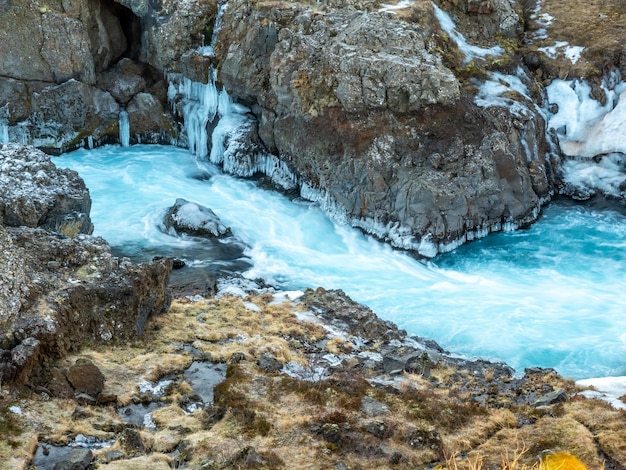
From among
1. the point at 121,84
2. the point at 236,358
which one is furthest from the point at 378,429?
the point at 121,84

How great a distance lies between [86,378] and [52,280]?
3.53 meters

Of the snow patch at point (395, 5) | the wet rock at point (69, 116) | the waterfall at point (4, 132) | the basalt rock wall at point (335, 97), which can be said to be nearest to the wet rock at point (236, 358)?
the basalt rock wall at point (335, 97)

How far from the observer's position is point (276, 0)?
3669 centimetres

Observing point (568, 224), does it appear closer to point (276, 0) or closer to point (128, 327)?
point (276, 0)

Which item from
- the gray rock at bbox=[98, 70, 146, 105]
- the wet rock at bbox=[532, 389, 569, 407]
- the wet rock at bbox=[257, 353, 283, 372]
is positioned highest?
the gray rock at bbox=[98, 70, 146, 105]

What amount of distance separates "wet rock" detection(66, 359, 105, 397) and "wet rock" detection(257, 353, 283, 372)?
427 centimetres

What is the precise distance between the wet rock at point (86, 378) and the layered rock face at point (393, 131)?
19591mm

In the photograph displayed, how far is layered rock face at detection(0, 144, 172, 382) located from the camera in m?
13.0

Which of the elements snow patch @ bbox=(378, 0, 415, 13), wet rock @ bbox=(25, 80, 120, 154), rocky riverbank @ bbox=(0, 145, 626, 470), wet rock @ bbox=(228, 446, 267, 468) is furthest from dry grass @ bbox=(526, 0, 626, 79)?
wet rock @ bbox=(228, 446, 267, 468)

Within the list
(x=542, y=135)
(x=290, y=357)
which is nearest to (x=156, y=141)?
(x=542, y=135)

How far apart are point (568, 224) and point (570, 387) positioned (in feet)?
59.6

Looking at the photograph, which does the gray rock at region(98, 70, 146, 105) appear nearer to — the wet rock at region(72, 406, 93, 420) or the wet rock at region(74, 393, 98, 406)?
the wet rock at region(74, 393, 98, 406)

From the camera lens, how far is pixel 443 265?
28.8 m

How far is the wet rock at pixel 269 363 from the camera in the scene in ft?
50.8
